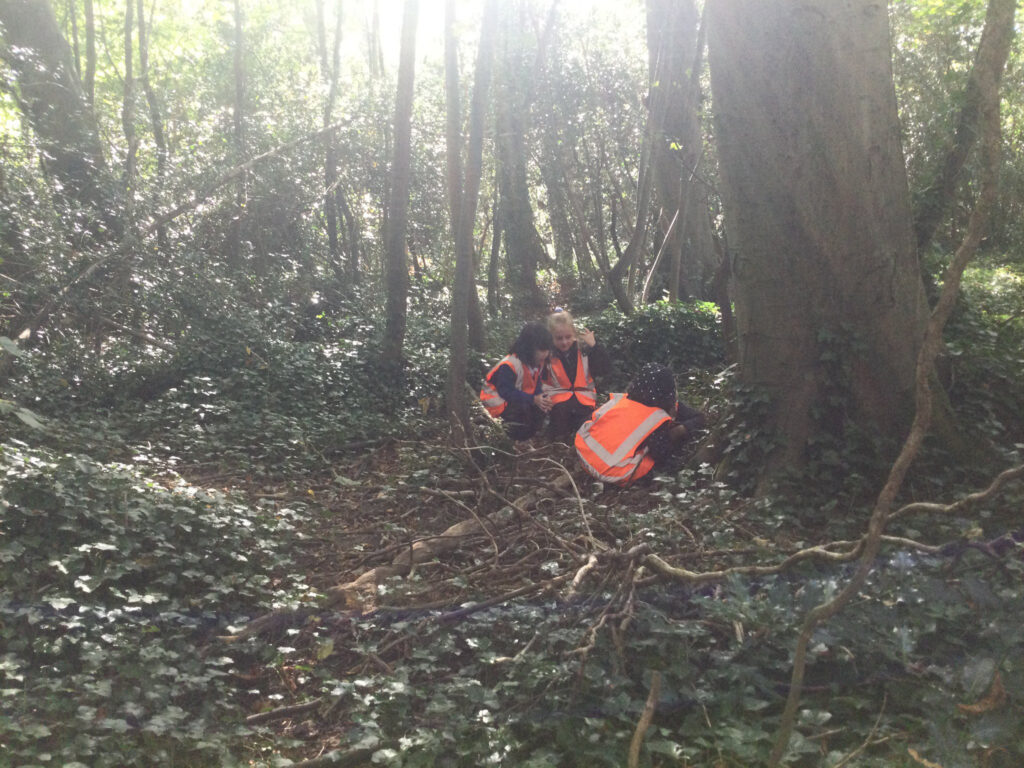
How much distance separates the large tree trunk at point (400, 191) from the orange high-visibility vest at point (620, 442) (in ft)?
13.0

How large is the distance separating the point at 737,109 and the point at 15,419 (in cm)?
567

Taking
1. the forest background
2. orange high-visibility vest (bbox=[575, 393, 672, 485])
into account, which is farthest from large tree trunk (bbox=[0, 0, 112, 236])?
orange high-visibility vest (bbox=[575, 393, 672, 485])

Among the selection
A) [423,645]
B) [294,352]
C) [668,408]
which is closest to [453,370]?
[668,408]

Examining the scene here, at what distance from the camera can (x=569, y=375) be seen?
24.0 feet

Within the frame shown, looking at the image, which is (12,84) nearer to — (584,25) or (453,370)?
(453,370)

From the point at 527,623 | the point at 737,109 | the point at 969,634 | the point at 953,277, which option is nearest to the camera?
the point at 953,277

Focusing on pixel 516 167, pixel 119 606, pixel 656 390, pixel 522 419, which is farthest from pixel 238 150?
pixel 119 606

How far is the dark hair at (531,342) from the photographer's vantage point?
23.1ft

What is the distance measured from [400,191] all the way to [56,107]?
4629mm

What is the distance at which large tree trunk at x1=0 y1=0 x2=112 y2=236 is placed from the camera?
9.49m

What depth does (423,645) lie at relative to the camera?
3586mm

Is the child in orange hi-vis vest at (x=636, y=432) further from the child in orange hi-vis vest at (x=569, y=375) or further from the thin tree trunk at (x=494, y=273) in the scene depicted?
the thin tree trunk at (x=494, y=273)

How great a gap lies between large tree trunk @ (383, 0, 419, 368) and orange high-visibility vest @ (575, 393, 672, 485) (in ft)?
13.0

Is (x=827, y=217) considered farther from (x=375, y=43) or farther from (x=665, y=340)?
(x=375, y=43)
